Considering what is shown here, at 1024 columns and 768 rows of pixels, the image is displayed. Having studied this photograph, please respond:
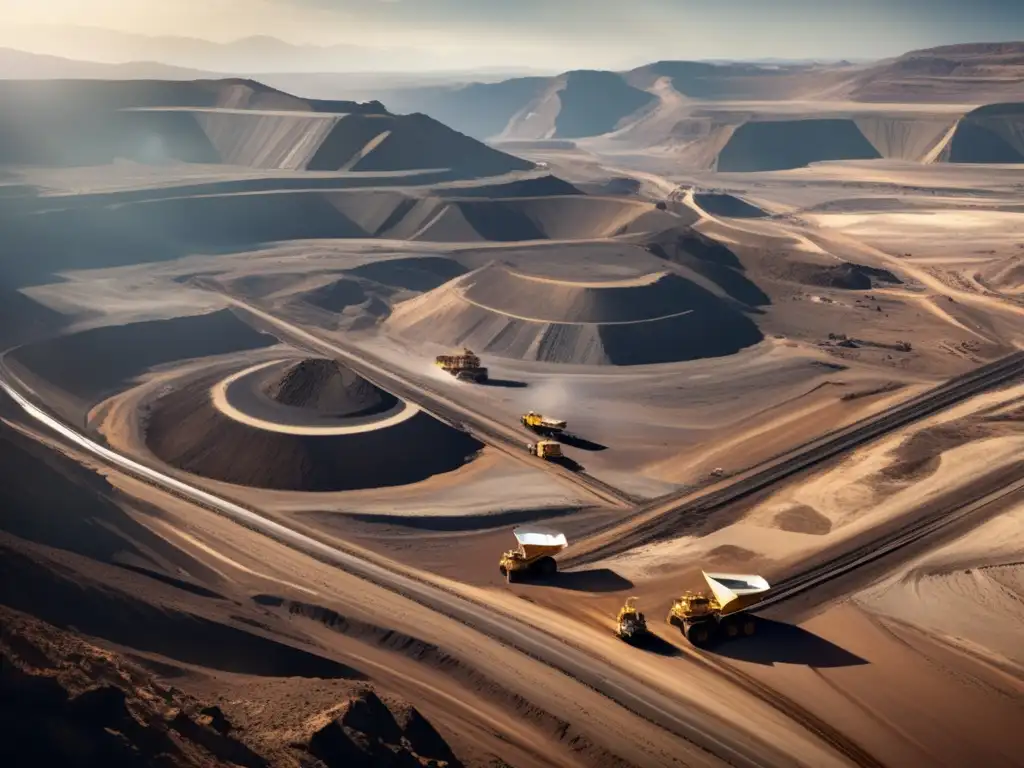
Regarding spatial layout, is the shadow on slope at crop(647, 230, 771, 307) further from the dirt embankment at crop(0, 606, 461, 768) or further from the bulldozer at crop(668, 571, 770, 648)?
the dirt embankment at crop(0, 606, 461, 768)

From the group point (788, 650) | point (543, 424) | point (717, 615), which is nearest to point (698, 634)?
point (717, 615)

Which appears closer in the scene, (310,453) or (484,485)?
(484,485)

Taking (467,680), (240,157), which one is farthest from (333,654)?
(240,157)

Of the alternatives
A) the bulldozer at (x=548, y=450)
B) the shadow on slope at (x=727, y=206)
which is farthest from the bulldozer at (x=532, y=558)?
the shadow on slope at (x=727, y=206)

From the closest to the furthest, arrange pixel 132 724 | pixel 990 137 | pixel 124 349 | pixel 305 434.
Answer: pixel 132 724, pixel 305 434, pixel 124 349, pixel 990 137

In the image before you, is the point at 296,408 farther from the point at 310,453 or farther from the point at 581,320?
the point at 581,320

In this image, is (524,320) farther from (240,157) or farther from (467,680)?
(240,157)
